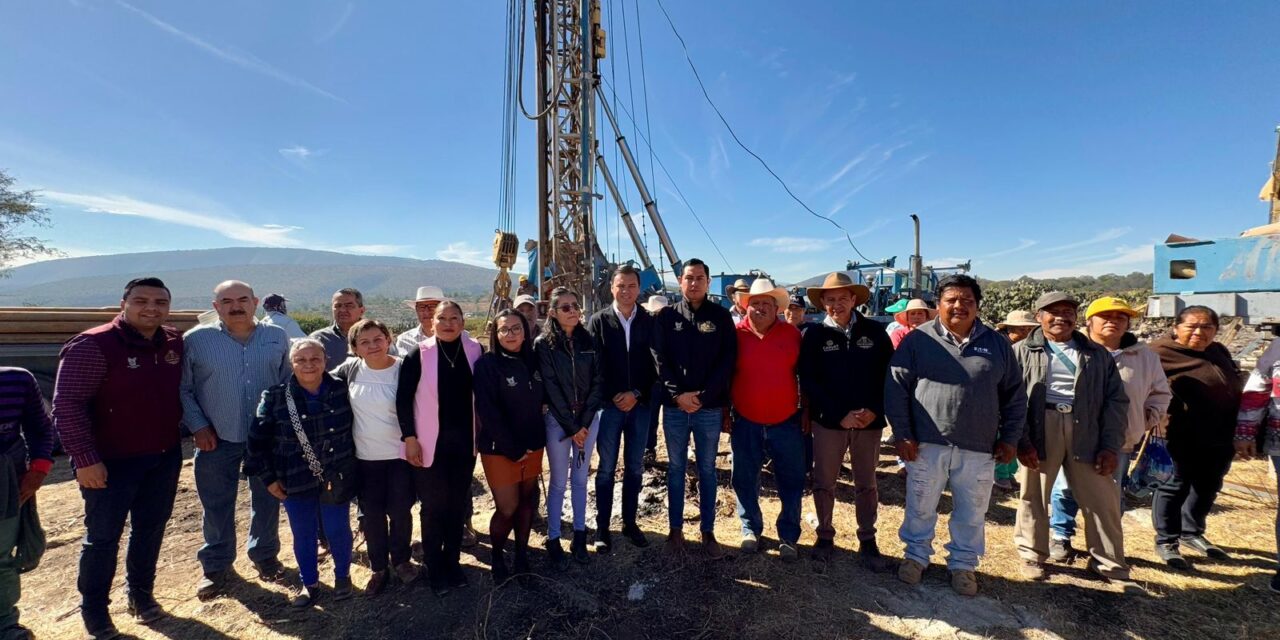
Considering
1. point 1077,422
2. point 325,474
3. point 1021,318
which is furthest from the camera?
point 1021,318

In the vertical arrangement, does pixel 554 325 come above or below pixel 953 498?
above

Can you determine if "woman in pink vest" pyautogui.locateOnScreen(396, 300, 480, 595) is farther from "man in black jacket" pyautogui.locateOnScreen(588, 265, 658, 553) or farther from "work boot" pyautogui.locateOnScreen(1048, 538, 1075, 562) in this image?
"work boot" pyautogui.locateOnScreen(1048, 538, 1075, 562)

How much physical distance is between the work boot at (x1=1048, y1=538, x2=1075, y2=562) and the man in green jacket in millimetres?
146

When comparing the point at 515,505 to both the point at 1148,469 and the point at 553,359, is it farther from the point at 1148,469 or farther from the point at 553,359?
the point at 1148,469

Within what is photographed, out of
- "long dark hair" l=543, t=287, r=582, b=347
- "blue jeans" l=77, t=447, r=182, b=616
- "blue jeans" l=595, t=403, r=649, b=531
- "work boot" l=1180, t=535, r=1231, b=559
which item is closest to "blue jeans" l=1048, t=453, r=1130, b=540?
"work boot" l=1180, t=535, r=1231, b=559

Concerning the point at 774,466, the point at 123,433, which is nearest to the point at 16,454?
the point at 123,433

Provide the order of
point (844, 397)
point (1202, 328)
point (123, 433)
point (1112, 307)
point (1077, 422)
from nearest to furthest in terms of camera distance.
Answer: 1. point (123, 433)
2. point (1077, 422)
3. point (1112, 307)
4. point (844, 397)
5. point (1202, 328)

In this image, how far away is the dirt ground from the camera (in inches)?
110

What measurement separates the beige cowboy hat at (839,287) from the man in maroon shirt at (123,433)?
4.35 m

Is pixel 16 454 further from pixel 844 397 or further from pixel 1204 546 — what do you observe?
pixel 1204 546

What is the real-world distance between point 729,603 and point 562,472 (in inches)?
55.3

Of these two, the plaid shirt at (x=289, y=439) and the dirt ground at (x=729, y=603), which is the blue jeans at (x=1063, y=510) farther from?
the plaid shirt at (x=289, y=439)

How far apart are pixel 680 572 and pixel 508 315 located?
219cm

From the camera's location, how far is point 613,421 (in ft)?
11.4
